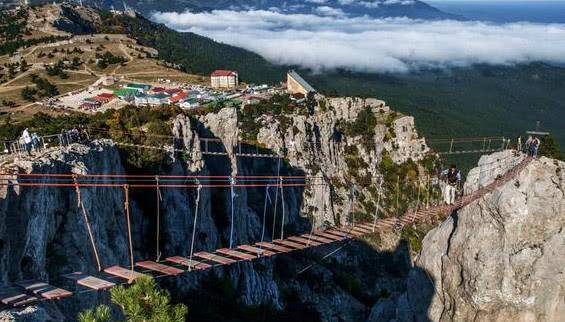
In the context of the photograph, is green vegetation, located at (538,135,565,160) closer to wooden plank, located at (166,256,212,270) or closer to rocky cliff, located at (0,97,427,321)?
rocky cliff, located at (0,97,427,321)

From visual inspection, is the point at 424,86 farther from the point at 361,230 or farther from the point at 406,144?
the point at 361,230

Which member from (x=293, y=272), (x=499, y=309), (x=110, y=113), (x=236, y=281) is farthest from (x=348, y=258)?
(x=110, y=113)

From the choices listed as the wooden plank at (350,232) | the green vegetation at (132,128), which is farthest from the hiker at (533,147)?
the green vegetation at (132,128)

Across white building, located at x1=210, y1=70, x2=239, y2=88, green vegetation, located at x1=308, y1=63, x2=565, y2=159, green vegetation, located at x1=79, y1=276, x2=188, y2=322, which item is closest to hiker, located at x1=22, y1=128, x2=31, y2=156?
green vegetation, located at x1=79, y1=276, x2=188, y2=322

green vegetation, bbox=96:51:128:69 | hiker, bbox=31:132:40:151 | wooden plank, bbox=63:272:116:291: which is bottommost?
wooden plank, bbox=63:272:116:291

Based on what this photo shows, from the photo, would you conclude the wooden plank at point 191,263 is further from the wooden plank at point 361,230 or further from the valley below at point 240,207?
the wooden plank at point 361,230

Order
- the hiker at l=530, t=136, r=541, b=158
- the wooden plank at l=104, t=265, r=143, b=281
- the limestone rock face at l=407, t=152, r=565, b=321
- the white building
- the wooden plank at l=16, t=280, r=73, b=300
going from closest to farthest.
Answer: the wooden plank at l=16, t=280, r=73, b=300 < the wooden plank at l=104, t=265, r=143, b=281 < the limestone rock face at l=407, t=152, r=565, b=321 < the hiker at l=530, t=136, r=541, b=158 < the white building

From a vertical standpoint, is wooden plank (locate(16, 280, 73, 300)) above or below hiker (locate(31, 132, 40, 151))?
below

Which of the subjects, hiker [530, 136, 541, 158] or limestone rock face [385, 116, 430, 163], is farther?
limestone rock face [385, 116, 430, 163]
